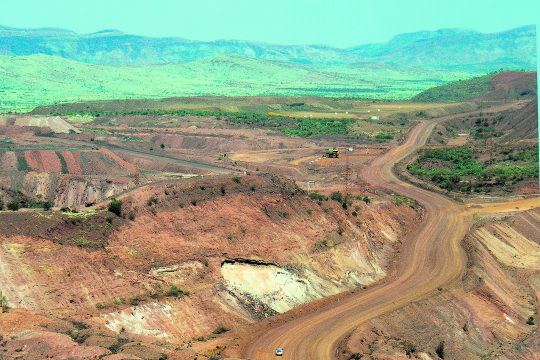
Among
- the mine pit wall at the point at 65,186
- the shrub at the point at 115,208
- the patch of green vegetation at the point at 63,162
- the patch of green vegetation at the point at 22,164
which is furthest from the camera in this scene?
the patch of green vegetation at the point at 63,162

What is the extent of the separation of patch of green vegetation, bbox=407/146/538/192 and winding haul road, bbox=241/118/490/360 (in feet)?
23.2

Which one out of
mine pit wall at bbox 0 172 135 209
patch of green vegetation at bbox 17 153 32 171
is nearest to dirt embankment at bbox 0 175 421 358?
mine pit wall at bbox 0 172 135 209

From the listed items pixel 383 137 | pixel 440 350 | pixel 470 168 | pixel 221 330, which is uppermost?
pixel 383 137

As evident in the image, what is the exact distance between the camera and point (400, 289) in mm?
53125

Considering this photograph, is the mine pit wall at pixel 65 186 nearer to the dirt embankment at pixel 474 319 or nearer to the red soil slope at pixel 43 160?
the red soil slope at pixel 43 160

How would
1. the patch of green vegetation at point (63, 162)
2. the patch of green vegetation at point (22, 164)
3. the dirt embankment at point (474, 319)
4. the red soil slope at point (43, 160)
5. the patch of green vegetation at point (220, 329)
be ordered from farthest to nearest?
the red soil slope at point (43, 160)
the patch of green vegetation at point (63, 162)
the patch of green vegetation at point (22, 164)
the patch of green vegetation at point (220, 329)
the dirt embankment at point (474, 319)

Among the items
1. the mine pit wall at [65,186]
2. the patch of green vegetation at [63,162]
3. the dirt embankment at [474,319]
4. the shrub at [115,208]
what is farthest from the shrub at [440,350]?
the patch of green vegetation at [63,162]

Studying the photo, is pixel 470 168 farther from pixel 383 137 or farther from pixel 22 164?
pixel 22 164


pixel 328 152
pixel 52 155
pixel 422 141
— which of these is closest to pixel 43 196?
pixel 52 155

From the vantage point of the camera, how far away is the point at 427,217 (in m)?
72.1

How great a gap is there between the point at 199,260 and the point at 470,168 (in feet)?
208

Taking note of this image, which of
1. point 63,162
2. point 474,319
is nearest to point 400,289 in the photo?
point 474,319

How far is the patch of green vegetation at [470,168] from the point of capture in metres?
86.0

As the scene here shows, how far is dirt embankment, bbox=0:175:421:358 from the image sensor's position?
135 feet
